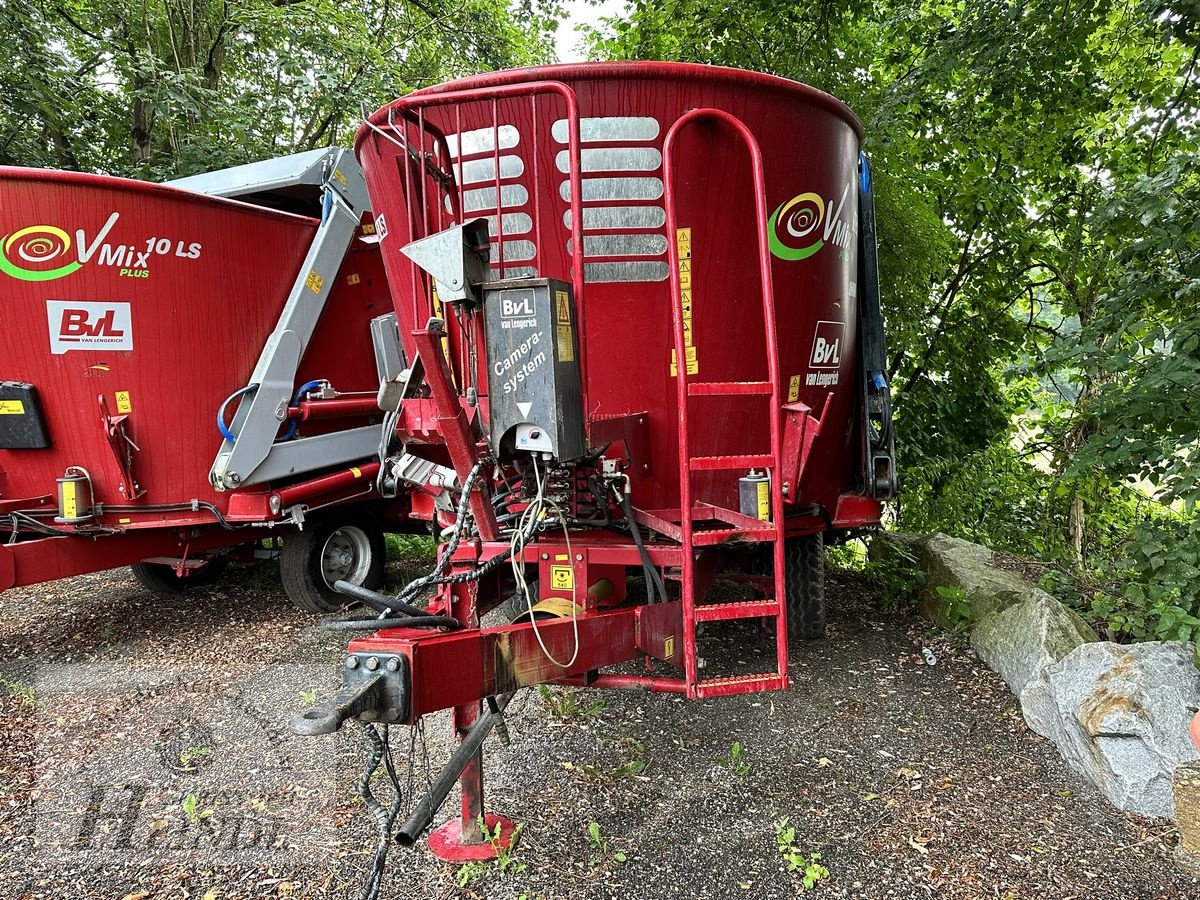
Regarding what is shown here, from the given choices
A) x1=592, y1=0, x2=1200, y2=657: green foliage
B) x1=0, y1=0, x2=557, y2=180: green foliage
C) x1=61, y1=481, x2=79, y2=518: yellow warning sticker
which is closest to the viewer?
x1=592, y1=0, x2=1200, y2=657: green foliage

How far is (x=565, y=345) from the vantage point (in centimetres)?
245

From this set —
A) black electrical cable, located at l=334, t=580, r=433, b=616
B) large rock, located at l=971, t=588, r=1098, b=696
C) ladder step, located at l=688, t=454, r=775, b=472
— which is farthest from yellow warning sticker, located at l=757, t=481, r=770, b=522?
large rock, located at l=971, t=588, r=1098, b=696

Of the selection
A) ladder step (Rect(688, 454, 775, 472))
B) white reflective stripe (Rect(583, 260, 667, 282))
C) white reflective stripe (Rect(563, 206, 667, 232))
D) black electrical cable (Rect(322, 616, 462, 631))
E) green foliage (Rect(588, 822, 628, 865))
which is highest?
white reflective stripe (Rect(563, 206, 667, 232))

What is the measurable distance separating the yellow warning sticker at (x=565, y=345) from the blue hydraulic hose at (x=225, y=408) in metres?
3.06

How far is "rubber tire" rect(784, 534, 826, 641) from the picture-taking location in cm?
438

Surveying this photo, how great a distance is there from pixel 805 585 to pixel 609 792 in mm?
1815

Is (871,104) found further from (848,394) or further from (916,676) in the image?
(916,676)

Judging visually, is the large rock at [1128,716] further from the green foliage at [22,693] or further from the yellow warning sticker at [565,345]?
the green foliage at [22,693]

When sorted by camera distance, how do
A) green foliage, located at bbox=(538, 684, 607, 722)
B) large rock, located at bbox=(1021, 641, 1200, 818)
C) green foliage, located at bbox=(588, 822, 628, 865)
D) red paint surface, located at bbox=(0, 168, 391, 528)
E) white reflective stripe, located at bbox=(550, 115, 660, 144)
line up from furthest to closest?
red paint surface, located at bbox=(0, 168, 391, 528), green foliage, located at bbox=(538, 684, 607, 722), white reflective stripe, located at bbox=(550, 115, 660, 144), large rock, located at bbox=(1021, 641, 1200, 818), green foliage, located at bbox=(588, 822, 628, 865)

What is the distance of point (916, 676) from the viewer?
4.22 m

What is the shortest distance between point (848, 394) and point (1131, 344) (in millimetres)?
1349

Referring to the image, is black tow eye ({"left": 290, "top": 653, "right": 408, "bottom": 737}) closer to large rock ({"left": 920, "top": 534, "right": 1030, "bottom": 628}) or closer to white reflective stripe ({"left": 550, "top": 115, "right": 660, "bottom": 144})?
white reflective stripe ({"left": 550, "top": 115, "right": 660, "bottom": 144})

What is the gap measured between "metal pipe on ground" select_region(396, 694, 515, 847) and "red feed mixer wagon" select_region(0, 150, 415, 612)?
9.57ft

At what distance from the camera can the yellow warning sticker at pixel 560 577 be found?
314 cm
